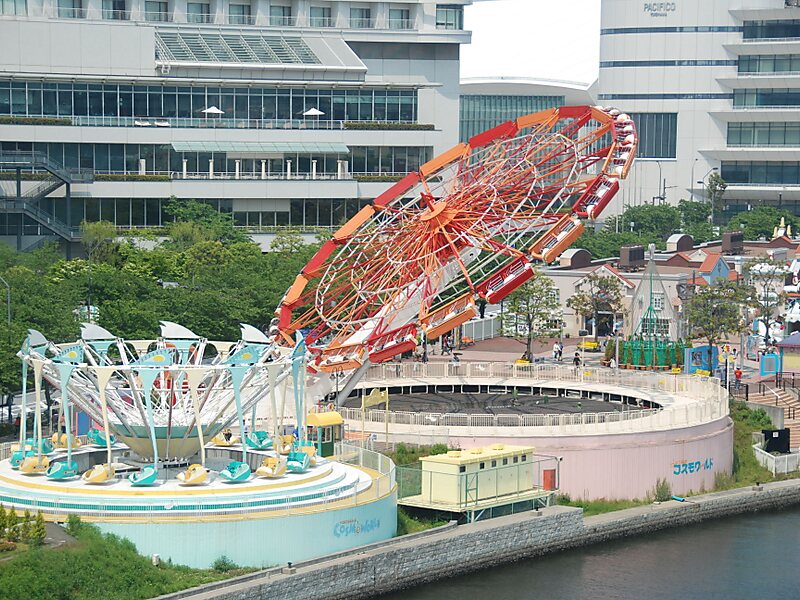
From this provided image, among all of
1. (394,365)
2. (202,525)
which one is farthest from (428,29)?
(202,525)

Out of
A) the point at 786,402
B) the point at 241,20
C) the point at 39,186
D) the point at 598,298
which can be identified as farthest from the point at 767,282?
the point at 241,20

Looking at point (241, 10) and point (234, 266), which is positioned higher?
point (241, 10)

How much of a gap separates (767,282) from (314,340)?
4819 centimetres

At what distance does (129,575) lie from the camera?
55438 mm

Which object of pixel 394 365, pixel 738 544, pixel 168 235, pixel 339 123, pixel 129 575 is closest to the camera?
pixel 129 575

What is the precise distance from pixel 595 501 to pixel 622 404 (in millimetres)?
12664

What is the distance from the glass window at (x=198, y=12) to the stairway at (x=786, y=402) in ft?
245

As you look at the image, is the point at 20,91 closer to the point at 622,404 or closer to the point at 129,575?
the point at 622,404

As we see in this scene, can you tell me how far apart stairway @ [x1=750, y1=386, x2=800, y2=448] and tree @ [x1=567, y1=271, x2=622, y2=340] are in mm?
22215

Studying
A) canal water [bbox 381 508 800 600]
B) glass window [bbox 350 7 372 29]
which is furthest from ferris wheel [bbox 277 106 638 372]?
glass window [bbox 350 7 372 29]

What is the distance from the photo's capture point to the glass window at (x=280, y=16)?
536 ft

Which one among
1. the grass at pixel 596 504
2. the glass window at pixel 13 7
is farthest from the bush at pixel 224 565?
the glass window at pixel 13 7

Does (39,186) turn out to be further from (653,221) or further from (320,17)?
(653,221)

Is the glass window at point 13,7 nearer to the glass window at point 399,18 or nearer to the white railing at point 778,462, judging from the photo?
the glass window at point 399,18
